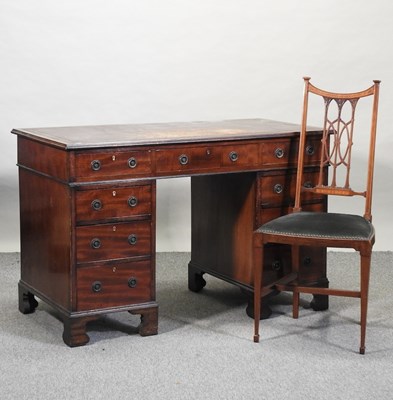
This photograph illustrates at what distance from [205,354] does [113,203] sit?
72 centimetres

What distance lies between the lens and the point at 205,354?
13.7 ft

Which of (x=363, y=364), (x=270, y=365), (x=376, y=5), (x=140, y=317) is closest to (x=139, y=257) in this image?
(x=140, y=317)

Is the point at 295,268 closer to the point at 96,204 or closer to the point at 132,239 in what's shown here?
the point at 132,239

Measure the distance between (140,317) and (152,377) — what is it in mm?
730

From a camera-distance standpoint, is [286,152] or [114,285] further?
[286,152]

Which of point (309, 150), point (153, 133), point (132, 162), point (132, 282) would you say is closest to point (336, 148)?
point (309, 150)

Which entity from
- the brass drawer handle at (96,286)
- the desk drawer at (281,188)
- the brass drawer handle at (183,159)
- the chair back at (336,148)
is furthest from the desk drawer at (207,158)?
the brass drawer handle at (96,286)

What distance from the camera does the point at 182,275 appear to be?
214 inches

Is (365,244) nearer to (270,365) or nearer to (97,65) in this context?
(270,365)

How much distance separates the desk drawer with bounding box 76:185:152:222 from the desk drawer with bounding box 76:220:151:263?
0.04 meters

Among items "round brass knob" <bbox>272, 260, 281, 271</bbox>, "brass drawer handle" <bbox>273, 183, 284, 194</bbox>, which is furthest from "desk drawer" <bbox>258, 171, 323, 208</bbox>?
"round brass knob" <bbox>272, 260, 281, 271</bbox>

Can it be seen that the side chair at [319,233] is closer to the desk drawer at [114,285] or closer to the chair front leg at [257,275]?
the chair front leg at [257,275]

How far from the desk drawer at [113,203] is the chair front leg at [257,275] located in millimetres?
468

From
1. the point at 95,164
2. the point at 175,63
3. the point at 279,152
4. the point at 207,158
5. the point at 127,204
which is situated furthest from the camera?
the point at 175,63
